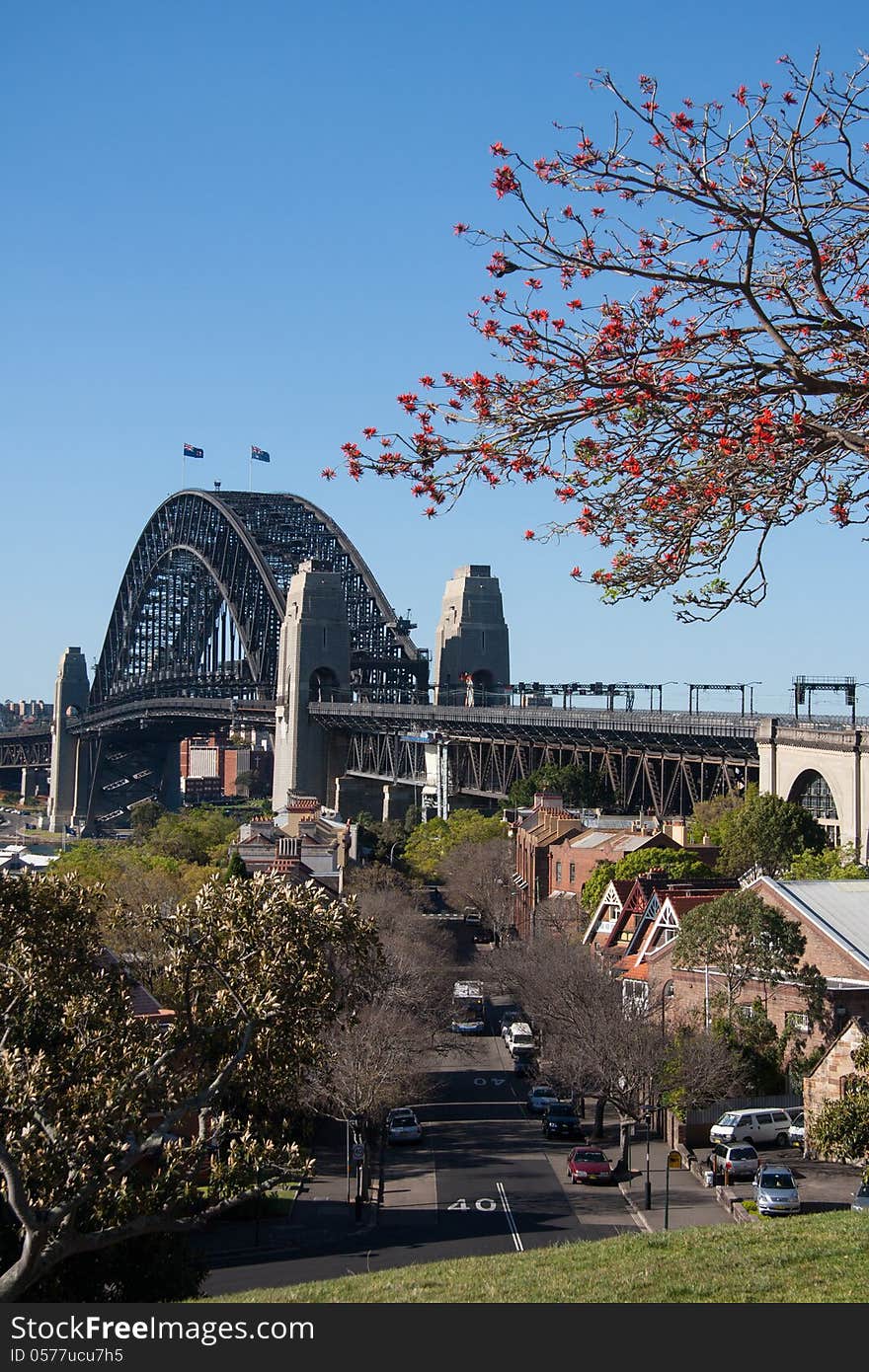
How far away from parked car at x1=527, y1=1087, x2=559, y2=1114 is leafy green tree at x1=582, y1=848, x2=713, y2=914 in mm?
16251

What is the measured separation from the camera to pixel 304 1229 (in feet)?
127

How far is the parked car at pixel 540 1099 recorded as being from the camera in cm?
5198

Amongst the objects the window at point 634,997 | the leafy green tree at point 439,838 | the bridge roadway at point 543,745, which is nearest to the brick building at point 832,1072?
the window at point 634,997

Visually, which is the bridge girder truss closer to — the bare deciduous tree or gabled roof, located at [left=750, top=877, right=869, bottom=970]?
the bare deciduous tree

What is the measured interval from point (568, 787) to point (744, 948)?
68.0m

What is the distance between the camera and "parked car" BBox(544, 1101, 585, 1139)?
4822 cm

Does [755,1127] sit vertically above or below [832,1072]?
below

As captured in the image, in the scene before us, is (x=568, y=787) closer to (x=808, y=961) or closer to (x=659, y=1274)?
(x=808, y=961)

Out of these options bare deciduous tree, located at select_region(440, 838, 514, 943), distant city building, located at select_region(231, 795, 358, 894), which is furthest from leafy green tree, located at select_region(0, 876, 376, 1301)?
bare deciduous tree, located at select_region(440, 838, 514, 943)

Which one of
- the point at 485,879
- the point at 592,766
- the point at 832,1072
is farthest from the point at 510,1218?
the point at 592,766

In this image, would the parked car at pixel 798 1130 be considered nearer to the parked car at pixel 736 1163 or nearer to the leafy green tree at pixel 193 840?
the parked car at pixel 736 1163

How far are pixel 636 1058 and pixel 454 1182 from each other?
5.86 meters
